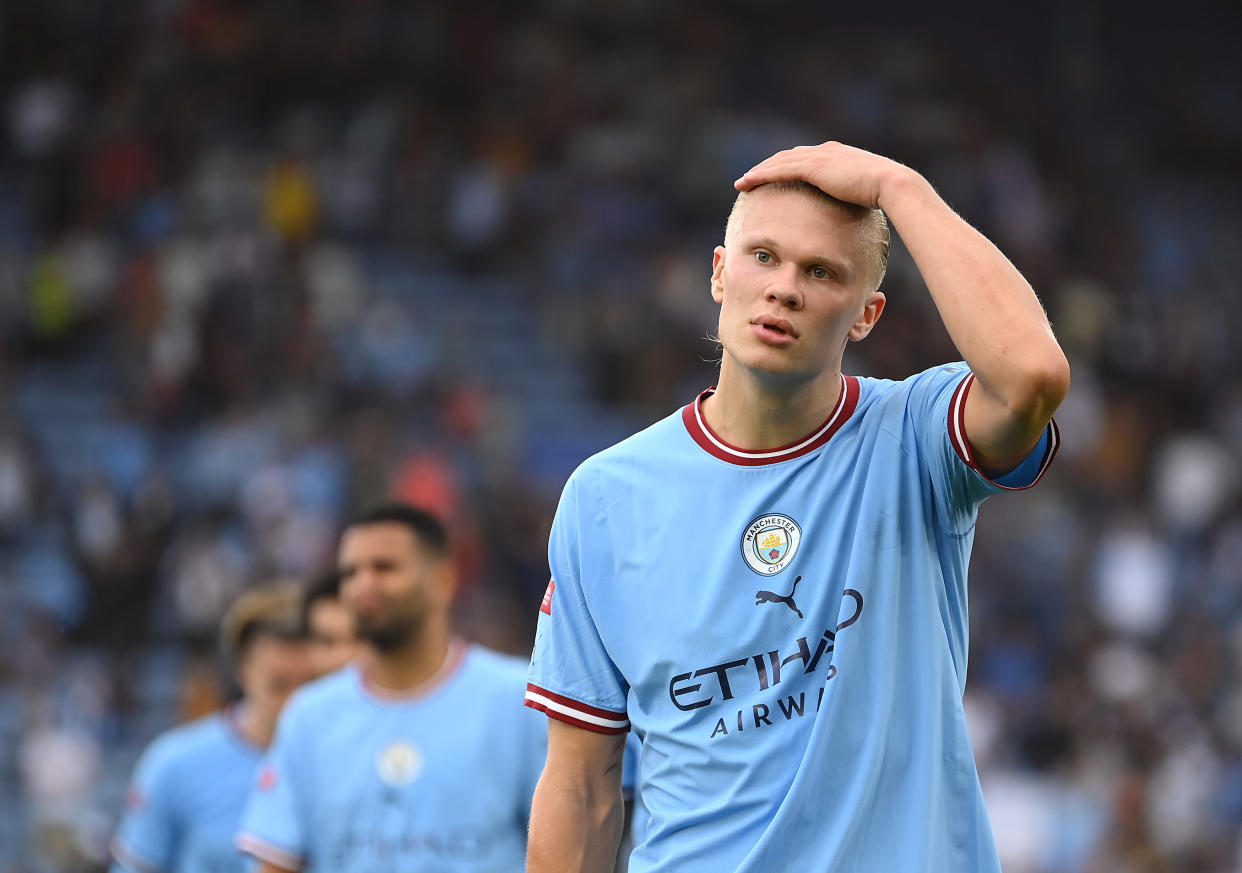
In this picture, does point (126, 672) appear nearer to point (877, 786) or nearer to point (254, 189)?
point (254, 189)

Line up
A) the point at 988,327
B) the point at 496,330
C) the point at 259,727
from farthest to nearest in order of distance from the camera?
the point at 496,330
the point at 259,727
the point at 988,327

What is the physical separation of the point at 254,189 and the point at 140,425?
3.17 m

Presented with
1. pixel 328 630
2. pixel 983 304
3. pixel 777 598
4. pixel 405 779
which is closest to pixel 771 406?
pixel 777 598

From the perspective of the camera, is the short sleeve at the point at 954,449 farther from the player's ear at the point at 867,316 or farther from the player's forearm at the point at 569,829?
the player's forearm at the point at 569,829

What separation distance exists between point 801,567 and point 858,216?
638 millimetres

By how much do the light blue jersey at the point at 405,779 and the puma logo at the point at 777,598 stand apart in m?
2.78

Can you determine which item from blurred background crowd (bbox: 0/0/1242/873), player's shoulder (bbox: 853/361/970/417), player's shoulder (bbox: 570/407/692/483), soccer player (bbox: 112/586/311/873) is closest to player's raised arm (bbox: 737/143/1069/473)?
player's shoulder (bbox: 853/361/970/417)

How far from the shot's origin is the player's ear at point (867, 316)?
326 centimetres

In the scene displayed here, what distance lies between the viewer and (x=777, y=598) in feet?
10.2

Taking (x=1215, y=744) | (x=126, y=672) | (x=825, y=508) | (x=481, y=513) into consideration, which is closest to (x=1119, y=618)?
(x=1215, y=744)

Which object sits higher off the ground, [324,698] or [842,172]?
[842,172]

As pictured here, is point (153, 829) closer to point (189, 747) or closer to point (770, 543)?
point (189, 747)

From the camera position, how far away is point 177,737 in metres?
8.15

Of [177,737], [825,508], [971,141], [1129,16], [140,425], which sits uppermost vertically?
[1129,16]
